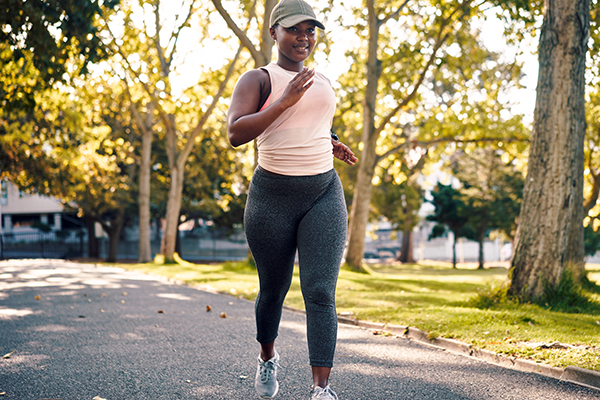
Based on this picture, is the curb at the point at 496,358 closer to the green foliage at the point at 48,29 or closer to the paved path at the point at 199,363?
the paved path at the point at 199,363

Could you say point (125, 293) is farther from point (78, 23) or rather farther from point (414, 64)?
point (414, 64)

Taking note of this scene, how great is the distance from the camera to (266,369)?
125 inches

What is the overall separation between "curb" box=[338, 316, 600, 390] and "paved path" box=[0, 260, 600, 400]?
0.44 feet

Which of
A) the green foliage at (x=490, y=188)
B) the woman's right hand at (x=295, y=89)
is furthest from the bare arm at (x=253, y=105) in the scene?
the green foliage at (x=490, y=188)

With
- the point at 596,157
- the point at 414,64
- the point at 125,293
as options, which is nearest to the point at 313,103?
the point at 125,293

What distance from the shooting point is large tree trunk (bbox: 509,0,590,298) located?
7219 mm

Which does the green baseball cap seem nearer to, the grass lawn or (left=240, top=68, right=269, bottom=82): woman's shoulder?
(left=240, top=68, right=269, bottom=82): woman's shoulder

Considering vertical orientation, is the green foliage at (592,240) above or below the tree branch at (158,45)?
below

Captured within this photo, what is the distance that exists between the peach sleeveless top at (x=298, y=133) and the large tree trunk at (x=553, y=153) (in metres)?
5.42

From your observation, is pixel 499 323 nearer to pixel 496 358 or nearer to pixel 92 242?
pixel 496 358

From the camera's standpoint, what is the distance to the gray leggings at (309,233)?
2756 millimetres

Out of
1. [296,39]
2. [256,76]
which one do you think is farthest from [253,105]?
[296,39]

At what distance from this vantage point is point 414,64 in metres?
16.6

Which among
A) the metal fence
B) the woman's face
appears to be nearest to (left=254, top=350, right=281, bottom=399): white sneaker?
the woman's face
